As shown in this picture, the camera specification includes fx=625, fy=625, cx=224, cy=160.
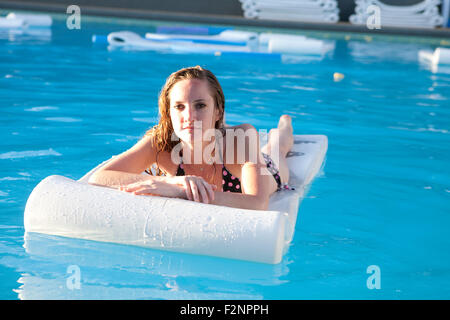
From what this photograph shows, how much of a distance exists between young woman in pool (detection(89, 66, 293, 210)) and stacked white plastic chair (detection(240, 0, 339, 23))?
12737 mm

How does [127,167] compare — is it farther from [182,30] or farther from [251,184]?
[182,30]

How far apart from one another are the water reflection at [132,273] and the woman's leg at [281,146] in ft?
3.68

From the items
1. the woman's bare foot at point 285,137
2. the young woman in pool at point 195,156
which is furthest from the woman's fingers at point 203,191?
the woman's bare foot at point 285,137

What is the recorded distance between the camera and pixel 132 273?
262 centimetres

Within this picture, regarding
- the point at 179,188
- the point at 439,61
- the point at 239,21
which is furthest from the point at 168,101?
the point at 239,21

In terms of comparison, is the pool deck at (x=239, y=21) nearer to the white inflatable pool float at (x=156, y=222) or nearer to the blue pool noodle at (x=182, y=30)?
the blue pool noodle at (x=182, y=30)

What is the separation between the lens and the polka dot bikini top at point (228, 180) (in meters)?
3.17

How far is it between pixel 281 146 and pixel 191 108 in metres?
1.55

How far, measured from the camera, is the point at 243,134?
120 inches

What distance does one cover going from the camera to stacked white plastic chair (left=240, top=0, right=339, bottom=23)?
50.1 feet

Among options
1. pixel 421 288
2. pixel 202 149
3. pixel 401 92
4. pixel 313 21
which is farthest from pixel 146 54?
pixel 421 288

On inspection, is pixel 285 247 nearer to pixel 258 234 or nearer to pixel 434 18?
pixel 258 234

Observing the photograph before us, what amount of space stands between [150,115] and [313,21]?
32.9ft

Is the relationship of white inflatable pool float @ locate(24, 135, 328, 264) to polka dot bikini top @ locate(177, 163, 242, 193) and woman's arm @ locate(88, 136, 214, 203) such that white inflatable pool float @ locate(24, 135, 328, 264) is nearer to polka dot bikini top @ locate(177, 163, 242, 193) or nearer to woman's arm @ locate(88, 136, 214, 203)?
woman's arm @ locate(88, 136, 214, 203)
